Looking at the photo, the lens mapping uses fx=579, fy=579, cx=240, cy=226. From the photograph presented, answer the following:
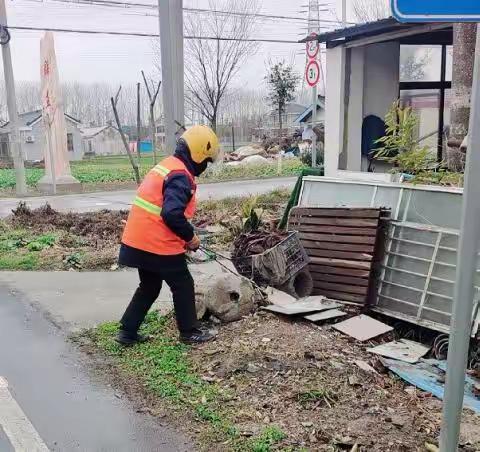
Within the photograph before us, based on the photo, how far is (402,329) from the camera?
599 centimetres

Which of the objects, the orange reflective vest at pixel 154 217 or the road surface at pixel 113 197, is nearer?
the orange reflective vest at pixel 154 217

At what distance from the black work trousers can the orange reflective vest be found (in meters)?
0.27

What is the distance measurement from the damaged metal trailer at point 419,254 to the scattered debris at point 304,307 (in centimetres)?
61

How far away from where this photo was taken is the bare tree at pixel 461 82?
793 cm

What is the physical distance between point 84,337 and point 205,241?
13.3 ft

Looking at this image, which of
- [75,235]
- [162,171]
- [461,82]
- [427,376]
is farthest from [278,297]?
[75,235]

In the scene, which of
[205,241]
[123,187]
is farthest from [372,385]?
[123,187]

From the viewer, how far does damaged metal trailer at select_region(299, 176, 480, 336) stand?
18.6ft

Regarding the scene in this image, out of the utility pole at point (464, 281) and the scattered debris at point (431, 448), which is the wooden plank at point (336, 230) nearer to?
the scattered debris at point (431, 448)

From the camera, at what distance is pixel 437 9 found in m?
2.28

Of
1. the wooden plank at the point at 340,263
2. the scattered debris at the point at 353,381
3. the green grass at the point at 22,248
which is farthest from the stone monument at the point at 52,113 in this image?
the scattered debris at the point at 353,381

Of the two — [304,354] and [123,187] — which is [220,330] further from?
[123,187]

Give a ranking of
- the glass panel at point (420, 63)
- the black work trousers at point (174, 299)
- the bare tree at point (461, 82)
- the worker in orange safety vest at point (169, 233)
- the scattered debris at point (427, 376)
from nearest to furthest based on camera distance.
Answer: the scattered debris at point (427, 376), the worker in orange safety vest at point (169, 233), the black work trousers at point (174, 299), the bare tree at point (461, 82), the glass panel at point (420, 63)

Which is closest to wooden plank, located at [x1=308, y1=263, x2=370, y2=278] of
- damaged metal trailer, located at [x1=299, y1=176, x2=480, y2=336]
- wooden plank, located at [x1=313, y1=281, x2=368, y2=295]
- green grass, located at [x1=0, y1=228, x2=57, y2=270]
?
wooden plank, located at [x1=313, y1=281, x2=368, y2=295]
